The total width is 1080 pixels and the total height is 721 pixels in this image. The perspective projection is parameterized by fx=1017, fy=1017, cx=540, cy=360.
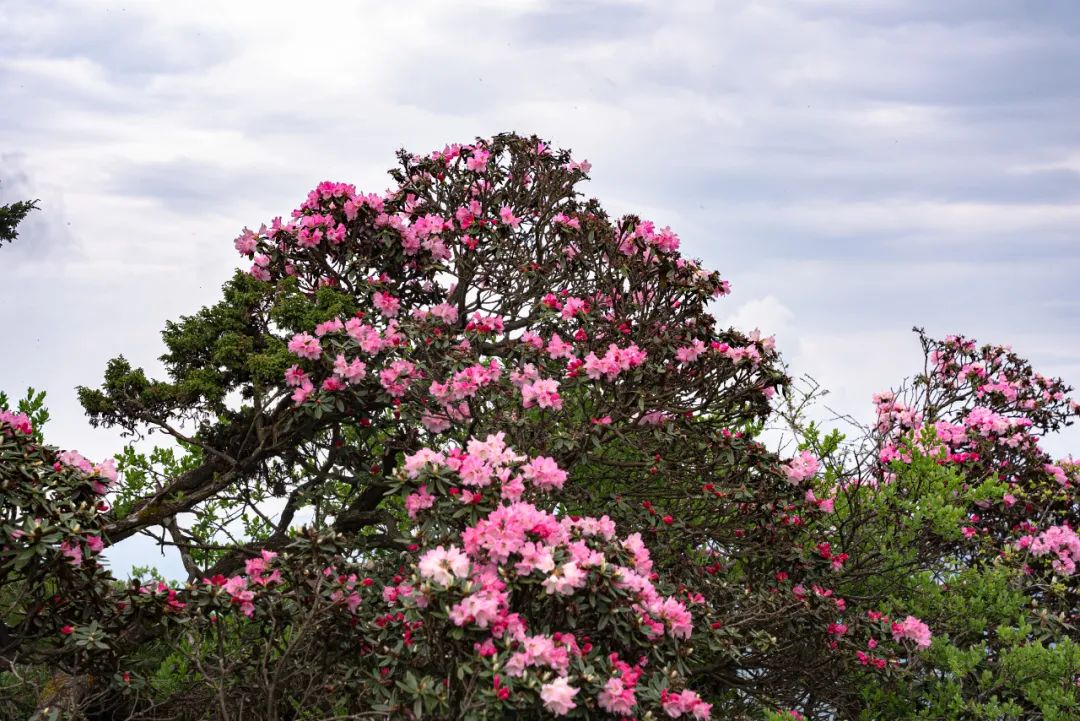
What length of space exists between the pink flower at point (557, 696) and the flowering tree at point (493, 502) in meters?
0.01

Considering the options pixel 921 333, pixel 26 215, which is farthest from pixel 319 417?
pixel 26 215

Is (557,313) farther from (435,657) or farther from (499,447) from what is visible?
(435,657)

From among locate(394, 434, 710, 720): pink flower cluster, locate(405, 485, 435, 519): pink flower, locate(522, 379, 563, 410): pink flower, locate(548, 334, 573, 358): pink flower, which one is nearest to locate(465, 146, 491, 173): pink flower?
locate(548, 334, 573, 358): pink flower

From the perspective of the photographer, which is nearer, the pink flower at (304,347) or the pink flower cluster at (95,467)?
the pink flower cluster at (95,467)

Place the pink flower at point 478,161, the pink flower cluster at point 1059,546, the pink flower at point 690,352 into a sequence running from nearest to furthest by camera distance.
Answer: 1. the pink flower at point 690,352
2. the pink flower cluster at point 1059,546
3. the pink flower at point 478,161

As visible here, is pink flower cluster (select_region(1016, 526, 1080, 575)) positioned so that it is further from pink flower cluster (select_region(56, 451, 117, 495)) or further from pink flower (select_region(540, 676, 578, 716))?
pink flower cluster (select_region(56, 451, 117, 495))

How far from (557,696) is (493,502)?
4.62ft

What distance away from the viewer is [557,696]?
193 inches

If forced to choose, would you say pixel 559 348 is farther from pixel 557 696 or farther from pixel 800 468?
pixel 557 696

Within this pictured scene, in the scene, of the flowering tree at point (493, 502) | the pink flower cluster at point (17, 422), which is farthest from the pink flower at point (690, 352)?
the pink flower cluster at point (17, 422)

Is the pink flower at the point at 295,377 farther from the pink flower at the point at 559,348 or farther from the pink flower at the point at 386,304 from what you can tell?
the pink flower at the point at 559,348

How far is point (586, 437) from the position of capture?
24.6ft

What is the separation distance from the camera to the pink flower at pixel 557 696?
16.1 ft

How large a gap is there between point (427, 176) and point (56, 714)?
5.64m
